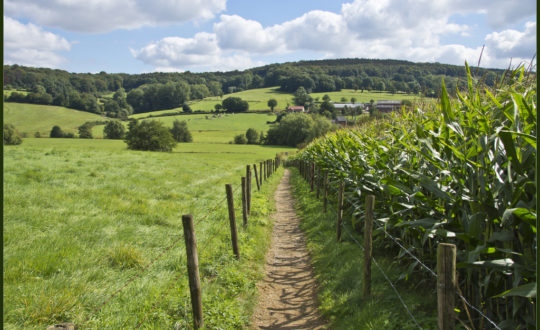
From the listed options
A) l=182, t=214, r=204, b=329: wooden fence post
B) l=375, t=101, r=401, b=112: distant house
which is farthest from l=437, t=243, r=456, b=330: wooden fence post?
l=375, t=101, r=401, b=112: distant house

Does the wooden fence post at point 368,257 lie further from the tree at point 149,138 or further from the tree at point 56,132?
the tree at point 56,132

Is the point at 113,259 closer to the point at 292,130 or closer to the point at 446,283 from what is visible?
the point at 446,283

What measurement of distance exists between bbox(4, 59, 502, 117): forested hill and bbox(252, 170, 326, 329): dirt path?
234 feet

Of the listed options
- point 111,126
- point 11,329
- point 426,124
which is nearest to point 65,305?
point 11,329

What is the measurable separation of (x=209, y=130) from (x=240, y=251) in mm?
84852

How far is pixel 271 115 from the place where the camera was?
106m

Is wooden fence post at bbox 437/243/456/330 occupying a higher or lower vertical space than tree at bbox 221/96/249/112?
lower

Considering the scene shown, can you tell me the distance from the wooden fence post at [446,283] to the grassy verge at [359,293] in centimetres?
133

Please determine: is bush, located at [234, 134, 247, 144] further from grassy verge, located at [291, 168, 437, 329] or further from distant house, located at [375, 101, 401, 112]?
grassy verge, located at [291, 168, 437, 329]

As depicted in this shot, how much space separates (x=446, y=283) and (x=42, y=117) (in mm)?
101045

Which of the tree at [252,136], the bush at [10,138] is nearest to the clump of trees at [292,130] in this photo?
the tree at [252,136]

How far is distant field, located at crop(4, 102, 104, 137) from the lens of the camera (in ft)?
245

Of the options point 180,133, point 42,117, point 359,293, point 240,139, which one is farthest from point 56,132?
point 359,293

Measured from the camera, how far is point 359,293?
16.2ft
